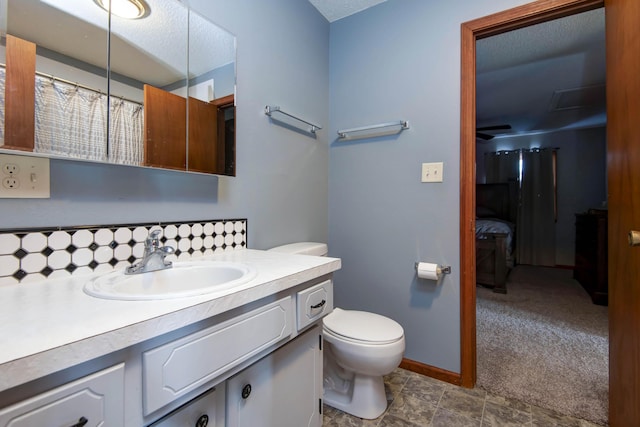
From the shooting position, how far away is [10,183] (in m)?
0.80

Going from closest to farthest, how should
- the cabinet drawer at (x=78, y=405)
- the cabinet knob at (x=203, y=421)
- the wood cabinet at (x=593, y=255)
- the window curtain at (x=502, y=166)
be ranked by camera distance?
the cabinet drawer at (x=78, y=405)
the cabinet knob at (x=203, y=421)
the wood cabinet at (x=593, y=255)
the window curtain at (x=502, y=166)

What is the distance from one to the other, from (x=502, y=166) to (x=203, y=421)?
6.00 meters

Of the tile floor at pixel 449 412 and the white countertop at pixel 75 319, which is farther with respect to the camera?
the tile floor at pixel 449 412

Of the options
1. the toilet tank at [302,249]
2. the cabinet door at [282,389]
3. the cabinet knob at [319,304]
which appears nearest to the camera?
the cabinet door at [282,389]

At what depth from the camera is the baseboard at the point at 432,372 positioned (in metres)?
1.68

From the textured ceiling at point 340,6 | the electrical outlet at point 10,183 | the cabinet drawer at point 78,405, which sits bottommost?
the cabinet drawer at point 78,405

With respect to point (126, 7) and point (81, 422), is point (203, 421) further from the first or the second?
point (126, 7)

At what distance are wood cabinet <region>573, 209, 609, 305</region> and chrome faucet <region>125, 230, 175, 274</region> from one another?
11.7ft

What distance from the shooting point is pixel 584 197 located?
4.61 metres

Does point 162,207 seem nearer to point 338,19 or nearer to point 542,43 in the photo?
point 338,19

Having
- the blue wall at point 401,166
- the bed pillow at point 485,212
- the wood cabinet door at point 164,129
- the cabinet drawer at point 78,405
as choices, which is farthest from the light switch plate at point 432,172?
the bed pillow at point 485,212

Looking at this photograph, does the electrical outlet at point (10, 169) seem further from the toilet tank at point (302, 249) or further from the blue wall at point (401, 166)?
the blue wall at point (401, 166)

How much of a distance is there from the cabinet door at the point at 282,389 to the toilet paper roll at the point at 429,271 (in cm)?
81

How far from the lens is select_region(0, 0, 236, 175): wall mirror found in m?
0.80
